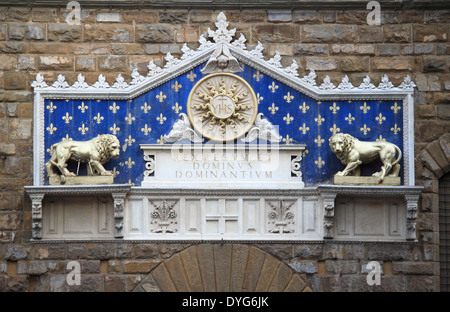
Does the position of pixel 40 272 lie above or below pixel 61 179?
below

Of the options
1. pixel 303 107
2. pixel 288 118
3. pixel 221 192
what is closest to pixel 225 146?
pixel 221 192

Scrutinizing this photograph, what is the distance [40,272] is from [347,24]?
20.5 ft

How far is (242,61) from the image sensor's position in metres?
14.3

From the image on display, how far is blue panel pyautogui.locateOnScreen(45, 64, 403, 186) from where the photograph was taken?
1404 cm

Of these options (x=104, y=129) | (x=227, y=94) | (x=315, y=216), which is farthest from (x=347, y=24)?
(x=104, y=129)

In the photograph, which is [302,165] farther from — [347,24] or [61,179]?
[61,179]

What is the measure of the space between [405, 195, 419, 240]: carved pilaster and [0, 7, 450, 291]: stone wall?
0.18 meters

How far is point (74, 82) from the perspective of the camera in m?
14.1

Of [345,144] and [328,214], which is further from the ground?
[345,144]

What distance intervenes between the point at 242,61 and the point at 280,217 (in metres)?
2.56

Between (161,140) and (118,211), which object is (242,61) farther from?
(118,211)

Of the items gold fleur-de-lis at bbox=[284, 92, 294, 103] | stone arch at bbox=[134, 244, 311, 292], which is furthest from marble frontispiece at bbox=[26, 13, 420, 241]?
stone arch at bbox=[134, 244, 311, 292]

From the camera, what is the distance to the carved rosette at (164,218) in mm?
13883
